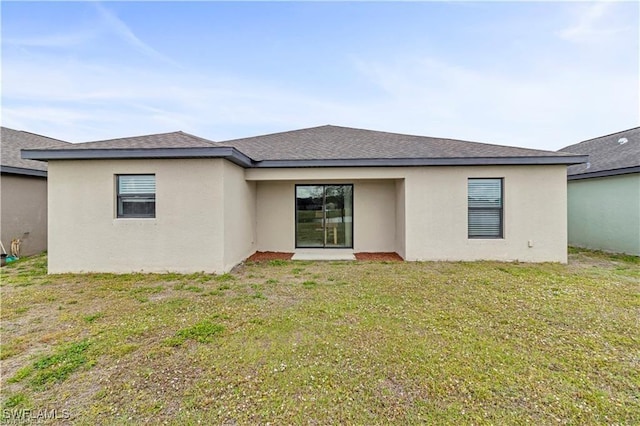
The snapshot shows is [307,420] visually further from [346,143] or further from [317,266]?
[346,143]

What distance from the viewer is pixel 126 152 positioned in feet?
22.1

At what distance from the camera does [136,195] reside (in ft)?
23.2

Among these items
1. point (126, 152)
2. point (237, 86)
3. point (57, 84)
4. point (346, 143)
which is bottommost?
point (126, 152)

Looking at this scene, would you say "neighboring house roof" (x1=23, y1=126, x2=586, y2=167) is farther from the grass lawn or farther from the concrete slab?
the grass lawn

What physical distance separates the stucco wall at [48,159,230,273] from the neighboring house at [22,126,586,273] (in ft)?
0.08

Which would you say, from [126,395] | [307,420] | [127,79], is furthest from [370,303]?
[127,79]

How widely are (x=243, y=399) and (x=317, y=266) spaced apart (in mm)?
5436

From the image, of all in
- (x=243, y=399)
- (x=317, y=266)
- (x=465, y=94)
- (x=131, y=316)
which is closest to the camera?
(x=243, y=399)

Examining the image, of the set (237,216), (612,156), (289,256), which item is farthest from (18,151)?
(612,156)

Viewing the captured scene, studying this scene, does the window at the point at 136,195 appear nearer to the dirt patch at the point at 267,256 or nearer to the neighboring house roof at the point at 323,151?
the neighboring house roof at the point at 323,151

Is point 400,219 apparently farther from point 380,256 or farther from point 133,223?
point 133,223

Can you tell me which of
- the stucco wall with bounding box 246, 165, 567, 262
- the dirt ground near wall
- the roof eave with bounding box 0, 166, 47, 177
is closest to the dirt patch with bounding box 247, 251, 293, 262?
the dirt ground near wall

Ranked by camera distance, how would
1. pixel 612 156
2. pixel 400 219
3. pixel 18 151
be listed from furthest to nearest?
pixel 612 156
pixel 18 151
pixel 400 219

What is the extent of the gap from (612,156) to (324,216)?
1080 cm
